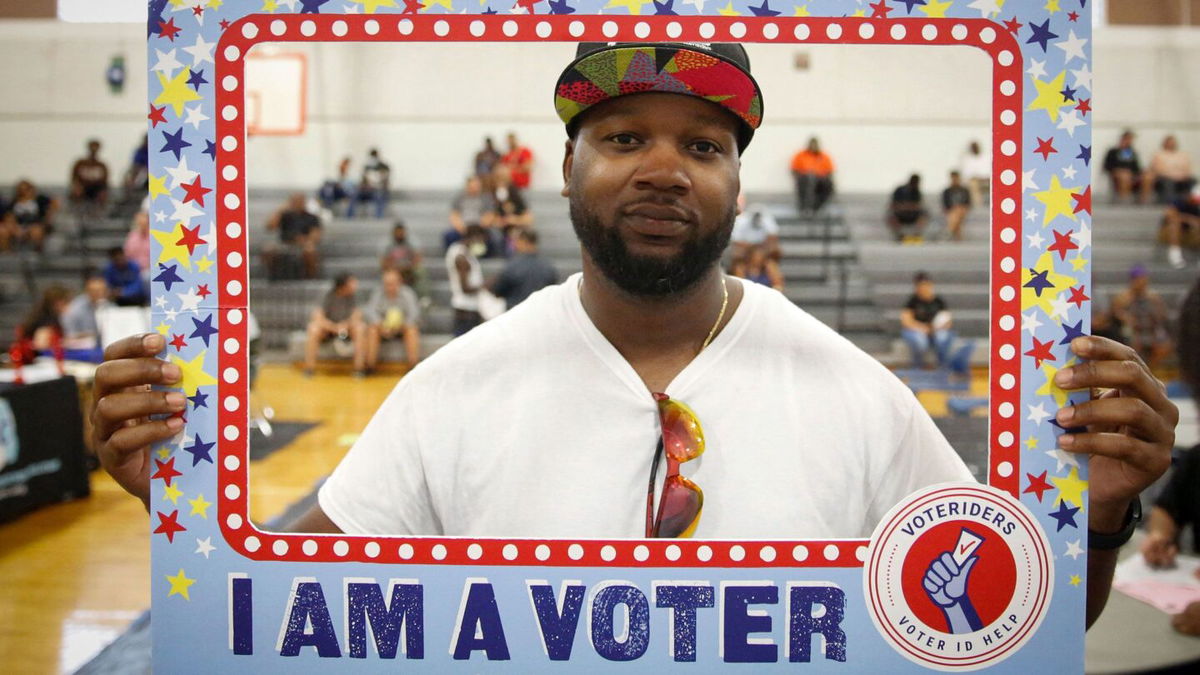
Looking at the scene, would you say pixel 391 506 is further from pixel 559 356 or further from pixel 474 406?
pixel 559 356

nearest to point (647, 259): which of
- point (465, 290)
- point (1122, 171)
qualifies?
point (465, 290)

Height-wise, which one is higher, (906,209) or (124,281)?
(906,209)

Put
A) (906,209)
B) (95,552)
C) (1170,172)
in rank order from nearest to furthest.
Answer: (95,552) → (906,209) → (1170,172)

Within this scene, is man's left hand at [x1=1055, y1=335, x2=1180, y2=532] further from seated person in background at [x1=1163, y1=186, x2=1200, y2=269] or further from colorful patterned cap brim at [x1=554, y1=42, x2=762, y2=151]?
seated person in background at [x1=1163, y1=186, x2=1200, y2=269]

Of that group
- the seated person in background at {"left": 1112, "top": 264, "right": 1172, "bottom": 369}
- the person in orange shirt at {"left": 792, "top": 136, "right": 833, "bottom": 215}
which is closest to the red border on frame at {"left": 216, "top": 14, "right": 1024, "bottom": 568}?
the person in orange shirt at {"left": 792, "top": 136, "right": 833, "bottom": 215}

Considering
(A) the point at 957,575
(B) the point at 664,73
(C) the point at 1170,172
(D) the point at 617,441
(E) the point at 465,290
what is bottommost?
(A) the point at 957,575

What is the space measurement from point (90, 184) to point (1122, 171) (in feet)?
36.3

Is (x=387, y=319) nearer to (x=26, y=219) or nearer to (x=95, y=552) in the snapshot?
(x=95, y=552)

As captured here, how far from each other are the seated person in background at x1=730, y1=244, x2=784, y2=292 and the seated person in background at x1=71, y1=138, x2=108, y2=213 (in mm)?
11377

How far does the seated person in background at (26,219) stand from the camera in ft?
34.4

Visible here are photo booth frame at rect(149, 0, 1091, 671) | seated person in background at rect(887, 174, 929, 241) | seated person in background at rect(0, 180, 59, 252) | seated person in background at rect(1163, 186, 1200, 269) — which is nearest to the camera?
photo booth frame at rect(149, 0, 1091, 671)

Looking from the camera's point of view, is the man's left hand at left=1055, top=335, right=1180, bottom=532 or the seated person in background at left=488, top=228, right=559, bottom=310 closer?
the man's left hand at left=1055, top=335, right=1180, bottom=532

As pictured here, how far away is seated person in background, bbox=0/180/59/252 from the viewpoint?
34.4ft

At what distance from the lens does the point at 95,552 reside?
3855mm
